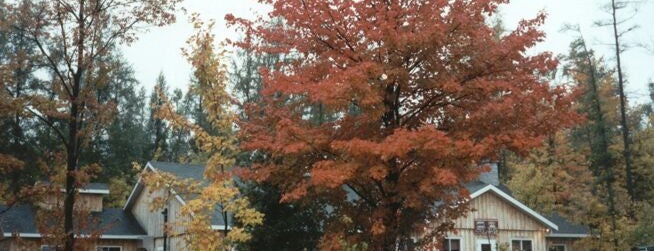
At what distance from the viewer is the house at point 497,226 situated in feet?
91.9

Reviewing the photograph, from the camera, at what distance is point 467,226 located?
2814 cm

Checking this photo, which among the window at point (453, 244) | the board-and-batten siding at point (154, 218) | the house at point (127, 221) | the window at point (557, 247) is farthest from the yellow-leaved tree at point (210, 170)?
the window at point (557, 247)

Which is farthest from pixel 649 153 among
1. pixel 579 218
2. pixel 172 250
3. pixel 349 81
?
pixel 349 81

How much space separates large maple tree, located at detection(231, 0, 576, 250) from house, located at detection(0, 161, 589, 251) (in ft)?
41.3

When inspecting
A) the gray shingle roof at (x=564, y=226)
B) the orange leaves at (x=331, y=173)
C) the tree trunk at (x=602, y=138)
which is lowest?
the gray shingle roof at (x=564, y=226)

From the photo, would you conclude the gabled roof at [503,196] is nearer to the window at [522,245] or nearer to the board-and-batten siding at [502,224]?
the board-and-batten siding at [502,224]

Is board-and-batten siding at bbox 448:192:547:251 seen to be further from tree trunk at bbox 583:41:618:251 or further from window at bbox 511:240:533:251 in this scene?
tree trunk at bbox 583:41:618:251

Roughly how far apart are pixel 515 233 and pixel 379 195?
16394 millimetres

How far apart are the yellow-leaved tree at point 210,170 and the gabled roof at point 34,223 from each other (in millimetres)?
11584

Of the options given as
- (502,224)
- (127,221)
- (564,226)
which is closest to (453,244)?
(502,224)

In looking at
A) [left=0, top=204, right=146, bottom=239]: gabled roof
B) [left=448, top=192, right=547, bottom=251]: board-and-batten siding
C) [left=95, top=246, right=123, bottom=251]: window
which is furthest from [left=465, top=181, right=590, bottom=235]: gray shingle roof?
[left=95, top=246, right=123, bottom=251]: window

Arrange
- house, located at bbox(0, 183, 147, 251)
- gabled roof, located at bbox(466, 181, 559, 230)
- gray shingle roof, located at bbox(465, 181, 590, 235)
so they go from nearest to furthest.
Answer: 1. house, located at bbox(0, 183, 147, 251)
2. gabled roof, located at bbox(466, 181, 559, 230)
3. gray shingle roof, located at bbox(465, 181, 590, 235)

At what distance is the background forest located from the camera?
18812 mm

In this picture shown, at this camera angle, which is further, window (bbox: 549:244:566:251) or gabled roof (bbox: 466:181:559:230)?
window (bbox: 549:244:566:251)
